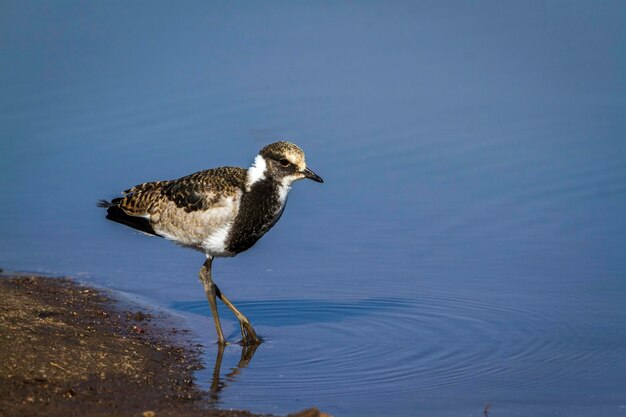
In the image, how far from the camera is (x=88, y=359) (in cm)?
865

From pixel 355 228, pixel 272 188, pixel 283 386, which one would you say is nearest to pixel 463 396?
pixel 283 386

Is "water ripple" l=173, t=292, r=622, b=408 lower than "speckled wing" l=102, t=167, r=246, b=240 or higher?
lower

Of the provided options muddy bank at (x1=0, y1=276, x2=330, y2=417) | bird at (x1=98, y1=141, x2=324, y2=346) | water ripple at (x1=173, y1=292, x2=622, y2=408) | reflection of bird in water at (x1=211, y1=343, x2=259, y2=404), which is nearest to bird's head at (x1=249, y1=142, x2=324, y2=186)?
bird at (x1=98, y1=141, x2=324, y2=346)

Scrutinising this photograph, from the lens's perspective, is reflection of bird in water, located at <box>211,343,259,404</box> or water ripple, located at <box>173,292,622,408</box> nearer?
reflection of bird in water, located at <box>211,343,259,404</box>

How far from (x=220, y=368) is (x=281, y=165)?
2052 millimetres

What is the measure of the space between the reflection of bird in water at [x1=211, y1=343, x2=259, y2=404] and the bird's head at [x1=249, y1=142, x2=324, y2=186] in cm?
155

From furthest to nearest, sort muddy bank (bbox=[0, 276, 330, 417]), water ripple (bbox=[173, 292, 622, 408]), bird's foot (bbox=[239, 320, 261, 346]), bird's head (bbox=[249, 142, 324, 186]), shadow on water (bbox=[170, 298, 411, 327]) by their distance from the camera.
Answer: shadow on water (bbox=[170, 298, 411, 327]), bird's head (bbox=[249, 142, 324, 186]), bird's foot (bbox=[239, 320, 261, 346]), water ripple (bbox=[173, 292, 622, 408]), muddy bank (bbox=[0, 276, 330, 417])

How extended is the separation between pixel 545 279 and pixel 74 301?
4.67 meters

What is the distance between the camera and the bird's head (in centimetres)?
1039

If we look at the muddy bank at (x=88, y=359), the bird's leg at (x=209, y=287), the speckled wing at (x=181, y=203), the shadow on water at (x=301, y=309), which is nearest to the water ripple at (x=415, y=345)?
the shadow on water at (x=301, y=309)

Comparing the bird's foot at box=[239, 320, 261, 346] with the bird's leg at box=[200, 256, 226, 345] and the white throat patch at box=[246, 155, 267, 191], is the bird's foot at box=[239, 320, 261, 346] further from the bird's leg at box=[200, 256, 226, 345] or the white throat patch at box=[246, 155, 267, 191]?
the white throat patch at box=[246, 155, 267, 191]

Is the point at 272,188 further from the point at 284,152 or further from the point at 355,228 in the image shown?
the point at 355,228

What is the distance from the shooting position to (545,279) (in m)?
11.6

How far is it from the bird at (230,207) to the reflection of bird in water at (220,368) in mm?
171
